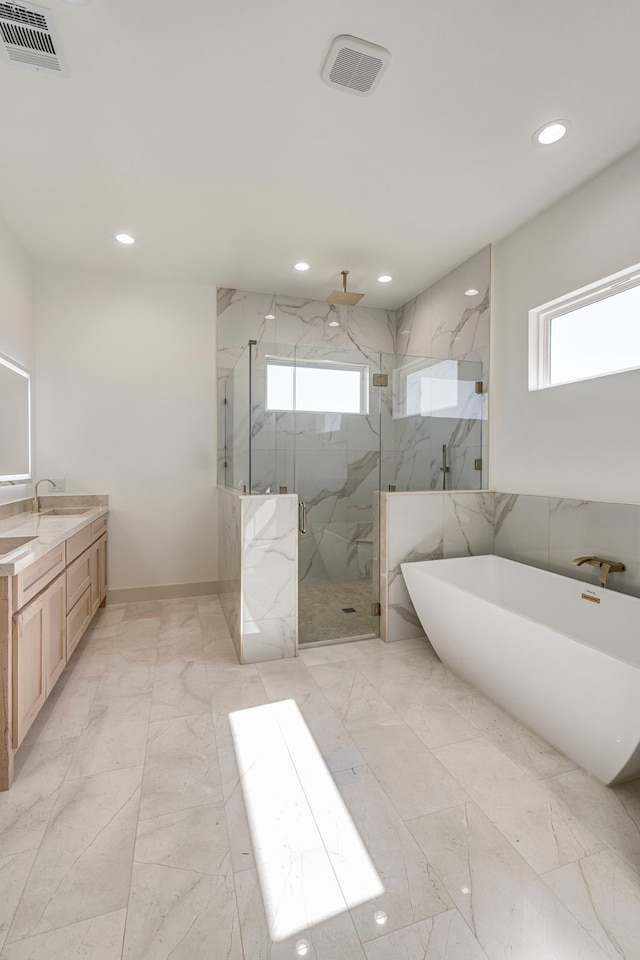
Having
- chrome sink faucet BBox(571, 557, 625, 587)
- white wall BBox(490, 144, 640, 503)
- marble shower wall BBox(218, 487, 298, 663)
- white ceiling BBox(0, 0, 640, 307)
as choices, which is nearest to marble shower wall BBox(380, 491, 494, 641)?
white wall BBox(490, 144, 640, 503)

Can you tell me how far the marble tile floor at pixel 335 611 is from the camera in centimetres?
312

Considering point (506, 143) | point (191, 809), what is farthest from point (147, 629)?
point (506, 143)

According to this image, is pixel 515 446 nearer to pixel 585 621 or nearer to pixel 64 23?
pixel 585 621

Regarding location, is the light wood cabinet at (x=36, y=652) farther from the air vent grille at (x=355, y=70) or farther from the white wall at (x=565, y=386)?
the white wall at (x=565, y=386)

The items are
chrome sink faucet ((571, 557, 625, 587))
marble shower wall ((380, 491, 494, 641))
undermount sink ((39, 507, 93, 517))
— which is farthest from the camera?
undermount sink ((39, 507, 93, 517))

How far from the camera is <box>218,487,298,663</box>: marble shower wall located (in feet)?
8.95

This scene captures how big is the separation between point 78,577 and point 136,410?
63.6 inches

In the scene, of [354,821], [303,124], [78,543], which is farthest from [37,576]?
[303,124]

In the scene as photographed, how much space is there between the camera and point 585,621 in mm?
Answer: 2312

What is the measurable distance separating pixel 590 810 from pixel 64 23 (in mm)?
3426

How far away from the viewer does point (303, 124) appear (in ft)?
6.82

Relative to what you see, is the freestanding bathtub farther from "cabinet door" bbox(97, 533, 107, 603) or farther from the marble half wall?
"cabinet door" bbox(97, 533, 107, 603)

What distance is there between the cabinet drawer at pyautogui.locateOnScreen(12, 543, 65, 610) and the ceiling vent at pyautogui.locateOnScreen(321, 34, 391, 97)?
2357 millimetres

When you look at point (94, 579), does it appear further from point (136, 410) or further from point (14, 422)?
point (136, 410)
